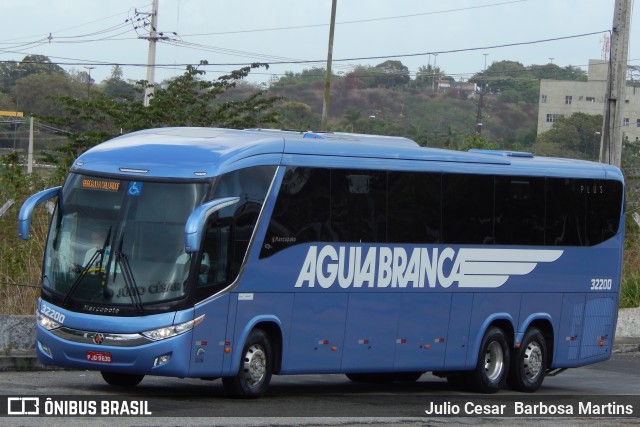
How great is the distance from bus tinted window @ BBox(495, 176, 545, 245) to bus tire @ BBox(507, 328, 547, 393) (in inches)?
58.1

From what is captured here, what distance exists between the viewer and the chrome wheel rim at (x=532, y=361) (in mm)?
18781

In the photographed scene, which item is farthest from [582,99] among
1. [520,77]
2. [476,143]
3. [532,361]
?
[532,361]

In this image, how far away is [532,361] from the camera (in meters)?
18.9

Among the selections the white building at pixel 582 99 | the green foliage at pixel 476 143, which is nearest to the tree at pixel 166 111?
the green foliage at pixel 476 143

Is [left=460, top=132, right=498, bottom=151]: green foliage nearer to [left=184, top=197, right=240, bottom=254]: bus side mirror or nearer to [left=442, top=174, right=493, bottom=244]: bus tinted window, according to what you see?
[left=442, top=174, right=493, bottom=244]: bus tinted window

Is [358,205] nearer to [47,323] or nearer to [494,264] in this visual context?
[494,264]

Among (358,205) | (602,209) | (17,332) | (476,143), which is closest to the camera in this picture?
(358,205)

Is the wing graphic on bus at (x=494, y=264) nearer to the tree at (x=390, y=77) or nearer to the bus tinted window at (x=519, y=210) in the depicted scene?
the bus tinted window at (x=519, y=210)

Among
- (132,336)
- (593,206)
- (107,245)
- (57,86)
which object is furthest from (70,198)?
(57,86)

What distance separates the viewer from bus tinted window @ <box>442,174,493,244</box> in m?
17.3

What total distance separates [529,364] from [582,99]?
7639 centimetres

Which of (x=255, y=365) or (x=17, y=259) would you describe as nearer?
(x=255, y=365)

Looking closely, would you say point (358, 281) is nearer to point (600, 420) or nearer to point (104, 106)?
point (600, 420)

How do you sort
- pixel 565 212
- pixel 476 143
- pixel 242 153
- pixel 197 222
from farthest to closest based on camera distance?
pixel 476 143, pixel 565 212, pixel 242 153, pixel 197 222
